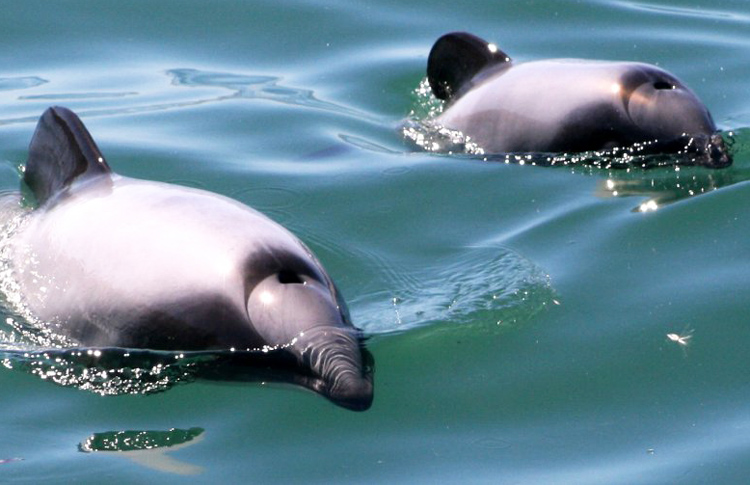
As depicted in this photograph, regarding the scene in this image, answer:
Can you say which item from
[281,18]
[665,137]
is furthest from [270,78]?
[665,137]

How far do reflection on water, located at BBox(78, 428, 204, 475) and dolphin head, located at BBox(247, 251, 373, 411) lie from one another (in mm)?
554

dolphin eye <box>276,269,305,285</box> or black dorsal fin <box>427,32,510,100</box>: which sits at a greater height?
black dorsal fin <box>427,32,510,100</box>

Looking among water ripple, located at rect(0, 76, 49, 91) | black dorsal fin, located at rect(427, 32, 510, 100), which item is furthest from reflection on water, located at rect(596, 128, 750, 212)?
water ripple, located at rect(0, 76, 49, 91)

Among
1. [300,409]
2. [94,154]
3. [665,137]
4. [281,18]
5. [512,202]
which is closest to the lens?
[300,409]

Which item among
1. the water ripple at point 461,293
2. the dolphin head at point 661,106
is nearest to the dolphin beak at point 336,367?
the water ripple at point 461,293

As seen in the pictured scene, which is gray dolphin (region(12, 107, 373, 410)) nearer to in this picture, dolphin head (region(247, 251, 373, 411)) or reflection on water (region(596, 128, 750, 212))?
dolphin head (region(247, 251, 373, 411))

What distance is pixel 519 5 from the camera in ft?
51.0

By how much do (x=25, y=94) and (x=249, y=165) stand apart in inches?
133

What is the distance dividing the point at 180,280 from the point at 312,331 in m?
0.77

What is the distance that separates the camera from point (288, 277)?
6766 millimetres

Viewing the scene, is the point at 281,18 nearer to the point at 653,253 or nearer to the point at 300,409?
the point at 653,253

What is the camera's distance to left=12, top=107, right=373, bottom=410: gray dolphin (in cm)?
656

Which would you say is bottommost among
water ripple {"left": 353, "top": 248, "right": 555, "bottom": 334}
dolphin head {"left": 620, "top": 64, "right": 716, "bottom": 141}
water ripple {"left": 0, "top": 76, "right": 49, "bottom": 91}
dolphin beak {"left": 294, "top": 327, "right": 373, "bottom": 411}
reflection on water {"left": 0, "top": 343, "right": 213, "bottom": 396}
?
reflection on water {"left": 0, "top": 343, "right": 213, "bottom": 396}

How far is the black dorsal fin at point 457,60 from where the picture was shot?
11.9 meters
